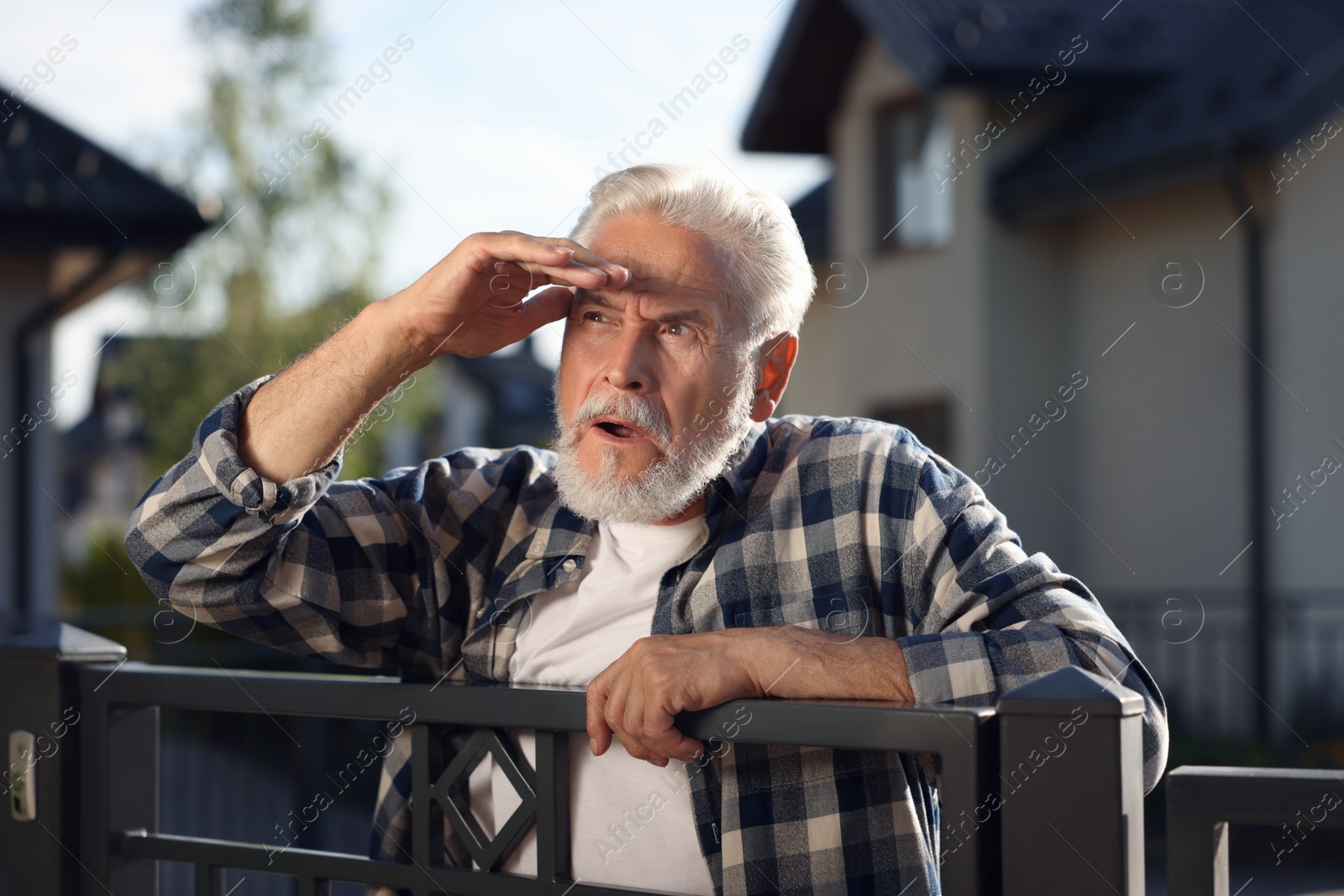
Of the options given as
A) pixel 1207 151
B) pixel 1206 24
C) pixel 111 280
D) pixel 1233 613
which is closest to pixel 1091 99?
pixel 1206 24

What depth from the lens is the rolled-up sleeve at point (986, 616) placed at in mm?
1690

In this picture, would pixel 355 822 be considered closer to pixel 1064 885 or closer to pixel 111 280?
pixel 111 280

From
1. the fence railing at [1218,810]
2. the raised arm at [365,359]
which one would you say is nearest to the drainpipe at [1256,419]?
the raised arm at [365,359]

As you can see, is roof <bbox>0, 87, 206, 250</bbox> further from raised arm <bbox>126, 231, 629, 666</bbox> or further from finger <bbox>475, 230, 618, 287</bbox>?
finger <bbox>475, 230, 618, 287</bbox>

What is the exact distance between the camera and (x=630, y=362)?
7.04 ft

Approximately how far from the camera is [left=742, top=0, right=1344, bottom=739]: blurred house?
814cm

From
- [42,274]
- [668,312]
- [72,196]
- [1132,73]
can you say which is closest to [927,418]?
[1132,73]

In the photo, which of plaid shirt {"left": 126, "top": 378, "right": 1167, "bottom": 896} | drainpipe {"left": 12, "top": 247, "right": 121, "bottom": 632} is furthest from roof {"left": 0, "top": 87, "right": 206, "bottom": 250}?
plaid shirt {"left": 126, "top": 378, "right": 1167, "bottom": 896}

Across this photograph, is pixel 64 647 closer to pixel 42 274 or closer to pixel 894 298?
pixel 42 274

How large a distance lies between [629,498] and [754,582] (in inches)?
10.4

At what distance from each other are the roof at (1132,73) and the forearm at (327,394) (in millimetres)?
7702

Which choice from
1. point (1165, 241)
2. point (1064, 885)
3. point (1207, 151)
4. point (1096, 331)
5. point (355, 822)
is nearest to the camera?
point (1064, 885)

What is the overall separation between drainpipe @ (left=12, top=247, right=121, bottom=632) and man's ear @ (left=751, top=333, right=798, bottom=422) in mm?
6936

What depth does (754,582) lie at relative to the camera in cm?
213
